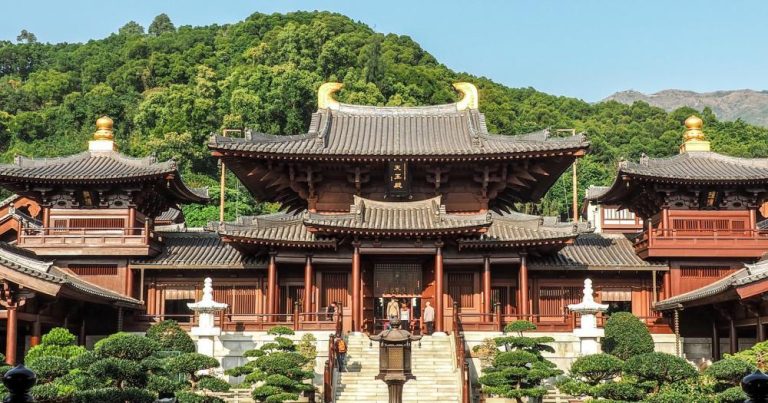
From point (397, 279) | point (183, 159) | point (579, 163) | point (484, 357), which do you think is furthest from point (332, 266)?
point (579, 163)

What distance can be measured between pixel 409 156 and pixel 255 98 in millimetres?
52560

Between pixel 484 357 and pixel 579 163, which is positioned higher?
pixel 579 163

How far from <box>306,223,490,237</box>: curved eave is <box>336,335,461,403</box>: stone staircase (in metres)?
3.44

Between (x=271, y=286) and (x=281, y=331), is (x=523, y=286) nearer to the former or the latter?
(x=271, y=286)

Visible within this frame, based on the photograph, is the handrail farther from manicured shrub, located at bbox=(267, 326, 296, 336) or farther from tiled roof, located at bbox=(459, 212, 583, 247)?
tiled roof, located at bbox=(459, 212, 583, 247)

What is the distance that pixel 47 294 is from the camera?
25484 millimetres

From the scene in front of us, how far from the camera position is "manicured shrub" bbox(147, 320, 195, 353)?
2689cm

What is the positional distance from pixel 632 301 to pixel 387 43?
7861cm

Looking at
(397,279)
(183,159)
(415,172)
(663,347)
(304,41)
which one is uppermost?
(304,41)

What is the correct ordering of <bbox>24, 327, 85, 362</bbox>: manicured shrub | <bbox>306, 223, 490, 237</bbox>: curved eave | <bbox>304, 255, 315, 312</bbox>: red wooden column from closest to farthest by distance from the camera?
A: <bbox>24, 327, 85, 362</bbox>: manicured shrub < <bbox>306, 223, 490, 237</bbox>: curved eave < <bbox>304, 255, 315, 312</bbox>: red wooden column

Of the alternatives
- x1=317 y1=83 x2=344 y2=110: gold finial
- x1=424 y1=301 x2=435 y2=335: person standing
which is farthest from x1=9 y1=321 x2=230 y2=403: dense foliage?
x1=317 y1=83 x2=344 y2=110: gold finial

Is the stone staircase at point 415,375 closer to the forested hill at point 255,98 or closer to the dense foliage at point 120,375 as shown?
the dense foliage at point 120,375

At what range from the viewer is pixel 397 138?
35.3 metres

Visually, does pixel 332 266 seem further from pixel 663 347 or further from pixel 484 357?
pixel 663 347
